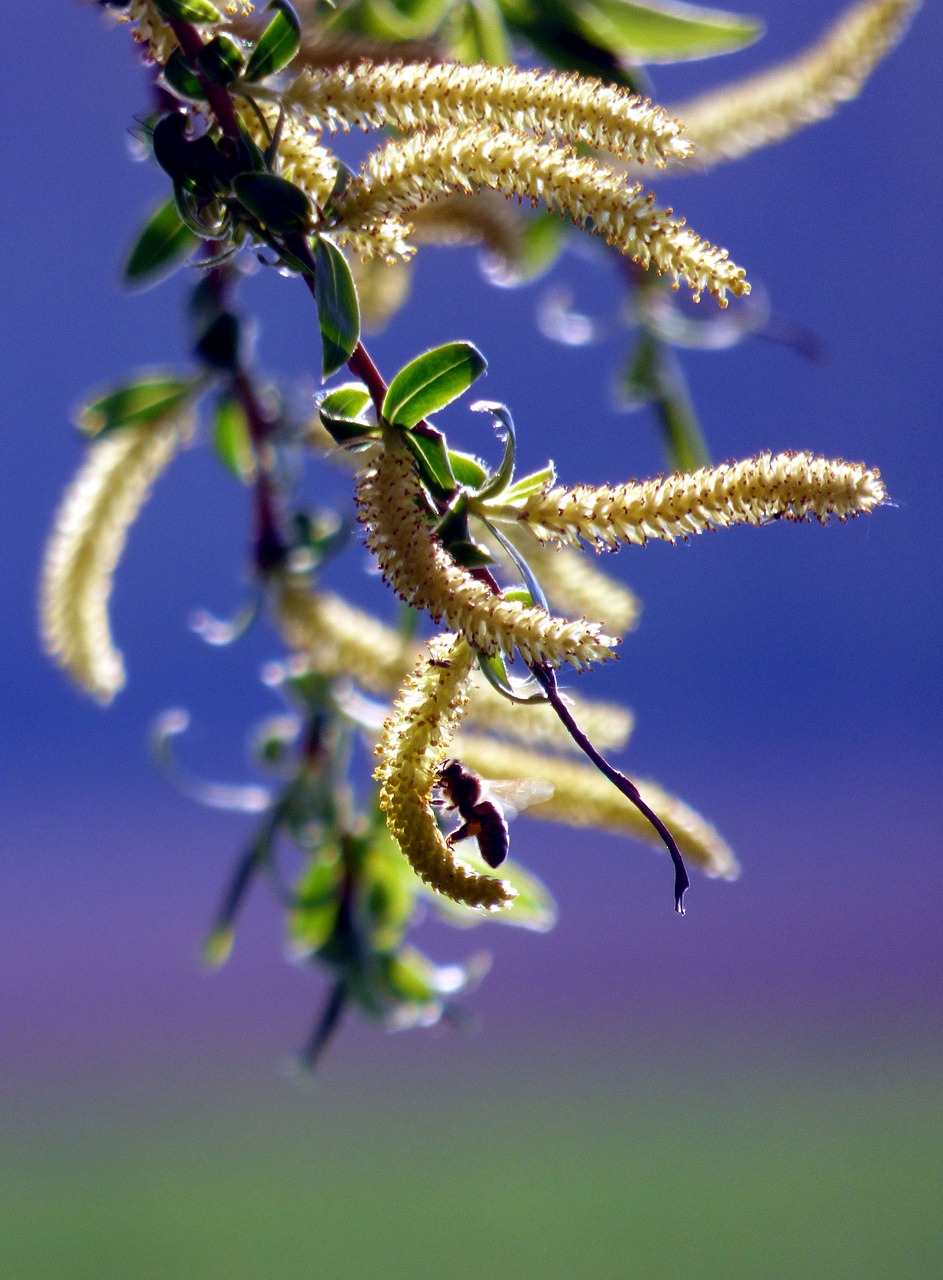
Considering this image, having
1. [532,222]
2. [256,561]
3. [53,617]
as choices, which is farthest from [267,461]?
[532,222]

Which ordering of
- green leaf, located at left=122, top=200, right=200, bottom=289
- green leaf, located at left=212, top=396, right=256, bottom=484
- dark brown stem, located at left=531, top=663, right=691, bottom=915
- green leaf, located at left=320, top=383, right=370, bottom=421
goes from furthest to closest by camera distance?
green leaf, located at left=212, top=396, right=256, bottom=484 < green leaf, located at left=122, top=200, right=200, bottom=289 < green leaf, located at left=320, top=383, right=370, bottom=421 < dark brown stem, located at left=531, top=663, right=691, bottom=915

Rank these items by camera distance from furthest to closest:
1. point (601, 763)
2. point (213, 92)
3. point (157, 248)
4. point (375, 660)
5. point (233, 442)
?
point (233, 442) → point (375, 660) → point (157, 248) → point (213, 92) → point (601, 763)

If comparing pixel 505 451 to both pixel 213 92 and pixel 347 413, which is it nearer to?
pixel 347 413

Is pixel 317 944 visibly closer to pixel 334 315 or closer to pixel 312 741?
pixel 312 741

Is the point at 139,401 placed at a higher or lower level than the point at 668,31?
lower

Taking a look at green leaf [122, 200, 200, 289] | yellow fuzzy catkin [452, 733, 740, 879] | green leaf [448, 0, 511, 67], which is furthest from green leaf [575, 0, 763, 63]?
yellow fuzzy catkin [452, 733, 740, 879]

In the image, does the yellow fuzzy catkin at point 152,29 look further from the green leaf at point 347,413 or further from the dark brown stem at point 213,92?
the green leaf at point 347,413

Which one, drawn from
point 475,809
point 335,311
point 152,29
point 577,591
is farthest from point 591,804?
point 152,29

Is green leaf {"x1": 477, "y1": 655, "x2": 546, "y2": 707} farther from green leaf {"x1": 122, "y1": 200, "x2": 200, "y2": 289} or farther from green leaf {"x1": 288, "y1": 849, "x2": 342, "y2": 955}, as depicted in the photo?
green leaf {"x1": 288, "y1": 849, "x2": 342, "y2": 955}
